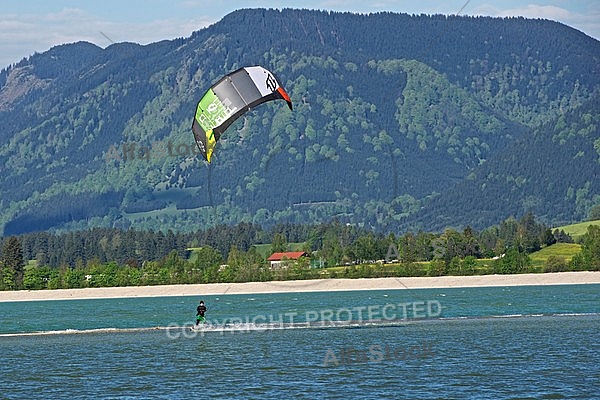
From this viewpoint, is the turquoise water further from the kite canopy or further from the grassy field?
the grassy field

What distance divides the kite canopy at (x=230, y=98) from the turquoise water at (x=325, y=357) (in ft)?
36.4

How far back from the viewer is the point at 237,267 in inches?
6885

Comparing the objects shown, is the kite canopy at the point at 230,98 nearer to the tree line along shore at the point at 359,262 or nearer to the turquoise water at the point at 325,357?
the turquoise water at the point at 325,357

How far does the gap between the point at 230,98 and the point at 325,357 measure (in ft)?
46.9

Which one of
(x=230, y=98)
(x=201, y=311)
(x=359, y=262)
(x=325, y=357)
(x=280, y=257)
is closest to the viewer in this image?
(x=230, y=98)

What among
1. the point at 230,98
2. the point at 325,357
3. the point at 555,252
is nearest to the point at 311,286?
the point at 555,252

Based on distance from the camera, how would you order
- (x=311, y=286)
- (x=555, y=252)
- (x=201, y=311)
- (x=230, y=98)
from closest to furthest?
1. (x=230, y=98)
2. (x=201, y=311)
3. (x=311, y=286)
4. (x=555, y=252)

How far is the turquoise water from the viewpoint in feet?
150

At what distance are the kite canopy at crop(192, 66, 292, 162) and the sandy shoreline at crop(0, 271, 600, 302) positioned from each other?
334 ft

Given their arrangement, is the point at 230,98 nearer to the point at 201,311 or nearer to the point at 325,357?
the point at 325,357

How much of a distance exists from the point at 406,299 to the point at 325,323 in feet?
131

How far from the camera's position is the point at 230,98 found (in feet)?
169

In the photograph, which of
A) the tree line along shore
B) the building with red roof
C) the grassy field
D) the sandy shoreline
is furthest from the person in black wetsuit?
the grassy field

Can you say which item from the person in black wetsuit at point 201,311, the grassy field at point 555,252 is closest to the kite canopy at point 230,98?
the person in black wetsuit at point 201,311
